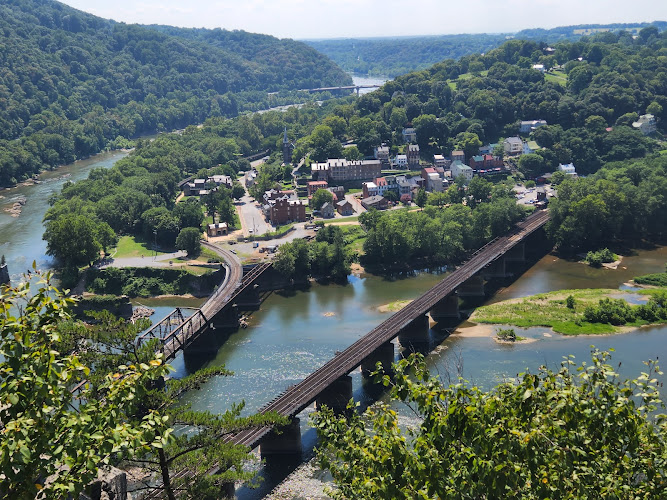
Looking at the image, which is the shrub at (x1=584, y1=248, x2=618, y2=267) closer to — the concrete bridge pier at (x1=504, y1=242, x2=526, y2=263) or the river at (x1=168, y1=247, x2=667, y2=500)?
the river at (x1=168, y1=247, x2=667, y2=500)

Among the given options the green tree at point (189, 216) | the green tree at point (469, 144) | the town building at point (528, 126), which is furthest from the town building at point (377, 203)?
the town building at point (528, 126)

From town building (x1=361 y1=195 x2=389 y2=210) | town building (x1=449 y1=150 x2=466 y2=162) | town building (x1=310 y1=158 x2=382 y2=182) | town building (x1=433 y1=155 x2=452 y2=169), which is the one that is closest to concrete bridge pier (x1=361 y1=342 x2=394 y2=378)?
town building (x1=361 y1=195 x2=389 y2=210)

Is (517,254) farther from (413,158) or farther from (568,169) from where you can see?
(413,158)

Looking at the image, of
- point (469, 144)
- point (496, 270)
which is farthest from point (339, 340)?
point (469, 144)

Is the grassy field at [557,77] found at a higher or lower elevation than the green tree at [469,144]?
higher

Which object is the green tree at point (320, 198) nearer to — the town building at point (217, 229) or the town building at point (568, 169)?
the town building at point (217, 229)

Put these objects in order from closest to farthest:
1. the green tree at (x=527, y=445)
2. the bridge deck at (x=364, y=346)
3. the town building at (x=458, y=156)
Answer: the green tree at (x=527, y=445) → the bridge deck at (x=364, y=346) → the town building at (x=458, y=156)

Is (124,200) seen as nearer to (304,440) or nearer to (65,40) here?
(304,440)

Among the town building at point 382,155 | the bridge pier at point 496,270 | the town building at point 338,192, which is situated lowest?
the bridge pier at point 496,270
